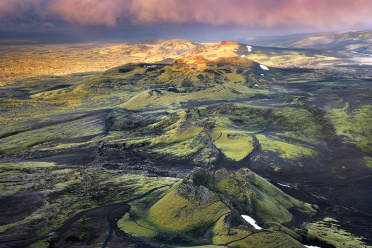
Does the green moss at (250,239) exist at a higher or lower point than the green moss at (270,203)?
higher

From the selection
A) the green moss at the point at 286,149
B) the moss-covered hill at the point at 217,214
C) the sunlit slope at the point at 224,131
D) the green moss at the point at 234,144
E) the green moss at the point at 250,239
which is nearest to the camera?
the green moss at the point at 250,239

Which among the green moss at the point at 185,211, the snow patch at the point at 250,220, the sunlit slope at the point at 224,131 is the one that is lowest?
the sunlit slope at the point at 224,131

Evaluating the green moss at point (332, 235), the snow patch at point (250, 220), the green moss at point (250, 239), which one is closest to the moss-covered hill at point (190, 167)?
the green moss at point (250, 239)

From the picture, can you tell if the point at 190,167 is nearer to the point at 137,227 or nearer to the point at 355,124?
the point at 137,227

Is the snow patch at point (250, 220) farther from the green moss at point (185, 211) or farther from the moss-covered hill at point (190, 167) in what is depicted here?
the green moss at point (185, 211)

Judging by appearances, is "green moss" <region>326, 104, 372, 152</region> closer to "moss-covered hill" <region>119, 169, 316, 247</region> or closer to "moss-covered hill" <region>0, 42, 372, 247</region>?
"moss-covered hill" <region>0, 42, 372, 247</region>

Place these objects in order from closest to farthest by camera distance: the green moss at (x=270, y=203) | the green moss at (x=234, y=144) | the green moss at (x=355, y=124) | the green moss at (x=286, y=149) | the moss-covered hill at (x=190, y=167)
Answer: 1. the moss-covered hill at (x=190, y=167)
2. the green moss at (x=270, y=203)
3. the green moss at (x=286, y=149)
4. the green moss at (x=234, y=144)
5. the green moss at (x=355, y=124)

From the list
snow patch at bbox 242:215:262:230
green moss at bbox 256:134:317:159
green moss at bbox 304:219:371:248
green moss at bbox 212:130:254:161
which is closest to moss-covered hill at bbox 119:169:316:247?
snow patch at bbox 242:215:262:230

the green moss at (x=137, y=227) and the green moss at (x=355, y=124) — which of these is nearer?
the green moss at (x=137, y=227)

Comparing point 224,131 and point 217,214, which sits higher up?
point 217,214

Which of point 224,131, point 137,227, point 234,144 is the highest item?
point 137,227

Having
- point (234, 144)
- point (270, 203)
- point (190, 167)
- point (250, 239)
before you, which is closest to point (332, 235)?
point (270, 203)

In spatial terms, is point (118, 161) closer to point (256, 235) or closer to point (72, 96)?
point (256, 235)

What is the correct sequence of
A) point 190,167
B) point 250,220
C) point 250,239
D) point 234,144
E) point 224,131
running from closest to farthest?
point 250,239
point 250,220
point 190,167
point 234,144
point 224,131
